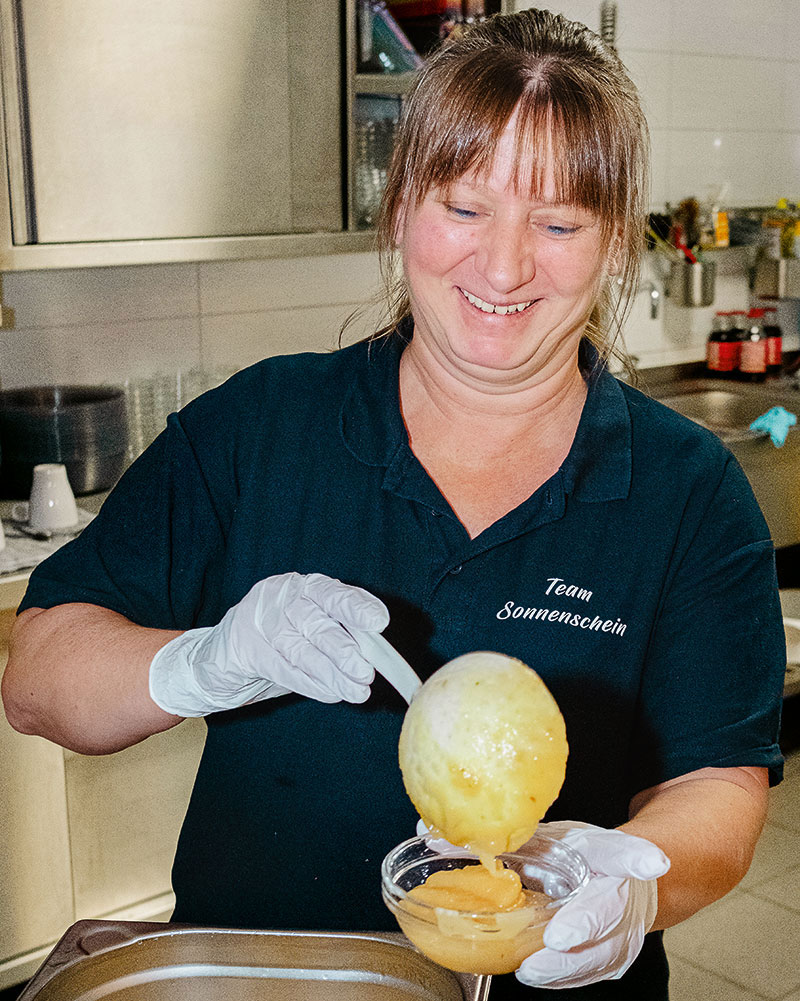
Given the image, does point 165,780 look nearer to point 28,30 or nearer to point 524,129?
point 28,30

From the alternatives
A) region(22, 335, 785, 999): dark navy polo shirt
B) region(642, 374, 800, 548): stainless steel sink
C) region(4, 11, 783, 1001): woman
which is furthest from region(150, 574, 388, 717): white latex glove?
region(642, 374, 800, 548): stainless steel sink

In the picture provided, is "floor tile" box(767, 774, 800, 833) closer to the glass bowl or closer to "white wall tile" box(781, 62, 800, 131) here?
the glass bowl

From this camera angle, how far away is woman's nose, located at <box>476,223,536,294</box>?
115cm

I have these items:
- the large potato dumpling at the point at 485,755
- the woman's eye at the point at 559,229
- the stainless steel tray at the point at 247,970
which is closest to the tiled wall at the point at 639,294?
the woman's eye at the point at 559,229

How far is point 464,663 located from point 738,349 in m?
3.45

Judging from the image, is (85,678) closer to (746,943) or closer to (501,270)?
(501,270)

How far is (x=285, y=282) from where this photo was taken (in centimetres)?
313

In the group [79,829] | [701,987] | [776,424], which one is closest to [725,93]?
[776,424]

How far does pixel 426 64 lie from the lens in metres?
1.24

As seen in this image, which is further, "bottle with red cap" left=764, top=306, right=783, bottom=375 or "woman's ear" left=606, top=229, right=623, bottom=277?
"bottle with red cap" left=764, top=306, right=783, bottom=375

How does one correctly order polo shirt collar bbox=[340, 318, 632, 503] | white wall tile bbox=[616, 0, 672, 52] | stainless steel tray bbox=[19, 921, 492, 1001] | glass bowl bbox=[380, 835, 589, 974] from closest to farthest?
glass bowl bbox=[380, 835, 589, 974] → stainless steel tray bbox=[19, 921, 492, 1001] → polo shirt collar bbox=[340, 318, 632, 503] → white wall tile bbox=[616, 0, 672, 52]

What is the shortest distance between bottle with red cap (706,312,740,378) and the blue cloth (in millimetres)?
621

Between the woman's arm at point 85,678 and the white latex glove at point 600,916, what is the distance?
431 millimetres

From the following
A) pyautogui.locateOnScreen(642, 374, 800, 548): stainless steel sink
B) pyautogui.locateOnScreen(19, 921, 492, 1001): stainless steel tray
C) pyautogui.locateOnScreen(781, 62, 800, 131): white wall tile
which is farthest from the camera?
pyautogui.locateOnScreen(781, 62, 800, 131): white wall tile
